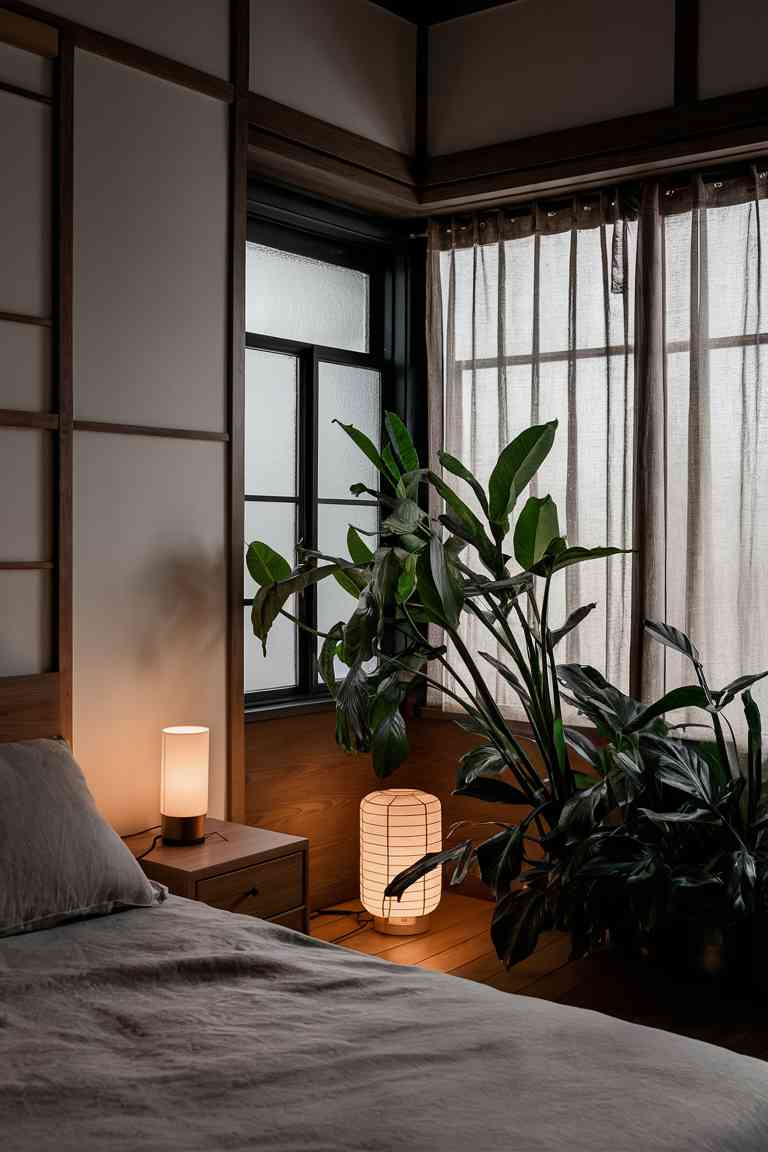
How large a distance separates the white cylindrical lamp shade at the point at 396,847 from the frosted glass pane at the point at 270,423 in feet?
3.57

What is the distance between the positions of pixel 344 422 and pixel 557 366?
30.8 inches

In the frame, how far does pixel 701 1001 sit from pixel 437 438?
6.70 feet

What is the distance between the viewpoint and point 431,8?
400 centimetres

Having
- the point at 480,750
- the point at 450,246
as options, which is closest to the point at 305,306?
the point at 450,246

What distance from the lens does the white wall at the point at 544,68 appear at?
352 cm

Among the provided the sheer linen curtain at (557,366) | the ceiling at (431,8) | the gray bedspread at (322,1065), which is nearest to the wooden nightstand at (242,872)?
the gray bedspread at (322,1065)

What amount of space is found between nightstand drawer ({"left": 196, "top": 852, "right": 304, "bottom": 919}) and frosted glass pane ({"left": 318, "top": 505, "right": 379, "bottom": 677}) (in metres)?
1.08

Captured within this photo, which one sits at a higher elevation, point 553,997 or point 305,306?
point 305,306

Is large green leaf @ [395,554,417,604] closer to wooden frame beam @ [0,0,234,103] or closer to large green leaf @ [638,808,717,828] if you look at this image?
large green leaf @ [638,808,717,828]

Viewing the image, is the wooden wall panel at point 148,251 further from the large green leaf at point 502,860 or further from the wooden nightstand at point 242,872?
the large green leaf at point 502,860

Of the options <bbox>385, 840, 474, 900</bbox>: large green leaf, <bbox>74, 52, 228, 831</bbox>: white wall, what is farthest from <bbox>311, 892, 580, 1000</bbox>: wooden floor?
<bbox>74, 52, 228, 831</bbox>: white wall

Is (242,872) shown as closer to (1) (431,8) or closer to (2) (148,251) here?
(2) (148,251)

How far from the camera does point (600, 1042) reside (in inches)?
68.8

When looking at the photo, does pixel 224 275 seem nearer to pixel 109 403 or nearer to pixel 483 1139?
pixel 109 403
